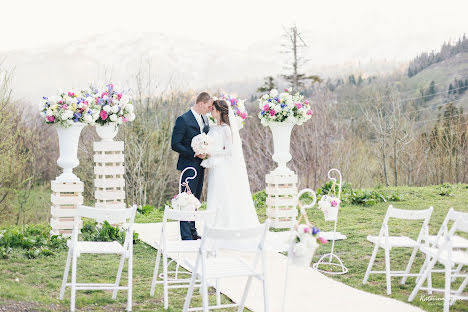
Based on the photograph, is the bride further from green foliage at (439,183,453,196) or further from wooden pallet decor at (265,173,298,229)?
green foliage at (439,183,453,196)

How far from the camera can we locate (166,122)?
1783 cm

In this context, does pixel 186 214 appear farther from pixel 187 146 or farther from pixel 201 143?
pixel 187 146

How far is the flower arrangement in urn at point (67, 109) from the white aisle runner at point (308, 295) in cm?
356

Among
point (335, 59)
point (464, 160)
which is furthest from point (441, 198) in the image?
point (335, 59)

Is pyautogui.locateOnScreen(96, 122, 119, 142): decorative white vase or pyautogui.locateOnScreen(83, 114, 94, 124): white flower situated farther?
pyautogui.locateOnScreen(96, 122, 119, 142): decorative white vase

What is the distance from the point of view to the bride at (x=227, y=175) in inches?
316

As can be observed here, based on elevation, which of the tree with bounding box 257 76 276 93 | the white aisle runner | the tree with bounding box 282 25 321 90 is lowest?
the white aisle runner

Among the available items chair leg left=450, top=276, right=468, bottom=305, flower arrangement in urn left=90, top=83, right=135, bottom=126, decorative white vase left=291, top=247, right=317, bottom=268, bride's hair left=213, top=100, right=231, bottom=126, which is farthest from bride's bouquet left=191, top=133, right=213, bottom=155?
chair leg left=450, top=276, right=468, bottom=305

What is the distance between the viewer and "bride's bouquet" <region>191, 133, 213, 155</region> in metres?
7.94

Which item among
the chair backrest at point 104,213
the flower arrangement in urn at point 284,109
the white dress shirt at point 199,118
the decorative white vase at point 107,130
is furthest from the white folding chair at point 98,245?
the flower arrangement in urn at point 284,109

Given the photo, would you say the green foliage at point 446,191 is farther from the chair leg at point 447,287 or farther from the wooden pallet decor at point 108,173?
the chair leg at point 447,287

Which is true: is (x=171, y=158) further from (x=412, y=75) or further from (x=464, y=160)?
(x=412, y=75)

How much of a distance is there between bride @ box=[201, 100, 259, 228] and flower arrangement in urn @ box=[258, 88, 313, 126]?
1465mm

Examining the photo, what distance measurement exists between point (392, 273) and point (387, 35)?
44511mm
